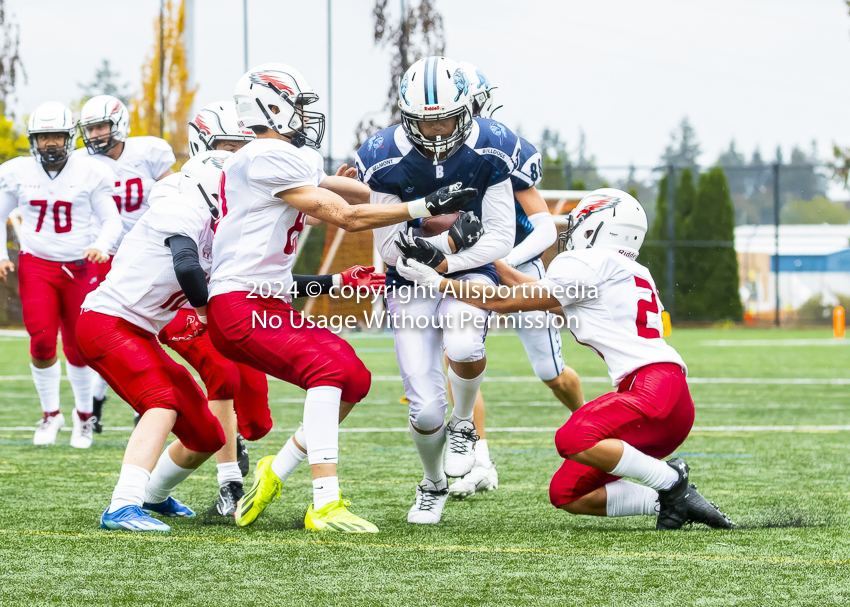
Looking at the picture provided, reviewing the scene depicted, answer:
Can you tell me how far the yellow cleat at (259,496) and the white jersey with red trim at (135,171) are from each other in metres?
3.49

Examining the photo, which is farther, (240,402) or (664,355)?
(240,402)

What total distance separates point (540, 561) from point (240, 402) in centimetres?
179

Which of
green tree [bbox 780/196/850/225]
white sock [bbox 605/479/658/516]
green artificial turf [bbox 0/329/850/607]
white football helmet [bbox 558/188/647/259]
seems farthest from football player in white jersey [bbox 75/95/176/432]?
green tree [bbox 780/196/850/225]

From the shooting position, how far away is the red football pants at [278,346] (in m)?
3.68

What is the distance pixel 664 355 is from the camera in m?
3.84

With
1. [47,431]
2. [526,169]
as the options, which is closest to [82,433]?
[47,431]

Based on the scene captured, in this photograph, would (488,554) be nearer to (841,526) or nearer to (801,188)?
(841,526)

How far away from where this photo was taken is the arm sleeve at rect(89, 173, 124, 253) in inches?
251

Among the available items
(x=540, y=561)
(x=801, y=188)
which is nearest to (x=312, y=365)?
(x=540, y=561)

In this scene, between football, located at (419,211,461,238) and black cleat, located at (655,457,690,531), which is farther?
football, located at (419,211,461,238)

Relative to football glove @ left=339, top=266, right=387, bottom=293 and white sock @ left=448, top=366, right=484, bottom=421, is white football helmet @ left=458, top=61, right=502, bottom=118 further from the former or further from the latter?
white sock @ left=448, top=366, right=484, bottom=421

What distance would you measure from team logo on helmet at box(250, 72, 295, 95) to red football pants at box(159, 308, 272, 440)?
108cm

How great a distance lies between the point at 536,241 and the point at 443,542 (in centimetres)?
159

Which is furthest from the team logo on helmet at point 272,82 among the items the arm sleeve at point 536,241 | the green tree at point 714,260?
the green tree at point 714,260
